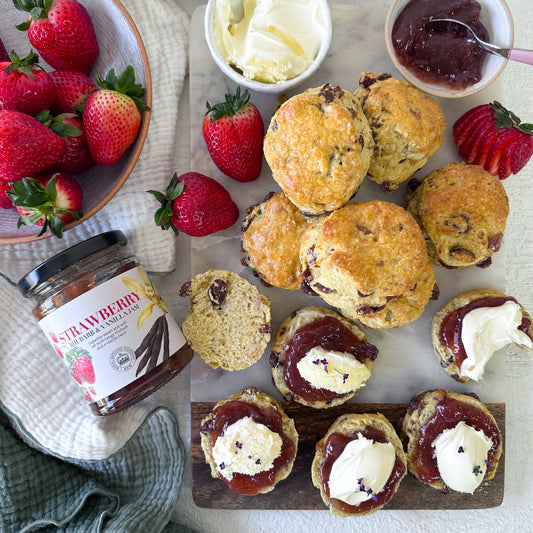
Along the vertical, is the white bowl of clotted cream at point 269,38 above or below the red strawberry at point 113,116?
above

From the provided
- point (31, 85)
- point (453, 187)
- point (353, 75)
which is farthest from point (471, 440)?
point (31, 85)

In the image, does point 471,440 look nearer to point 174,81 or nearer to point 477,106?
point 477,106

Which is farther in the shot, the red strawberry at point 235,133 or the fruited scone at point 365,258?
the red strawberry at point 235,133

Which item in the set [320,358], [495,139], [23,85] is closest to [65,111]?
[23,85]

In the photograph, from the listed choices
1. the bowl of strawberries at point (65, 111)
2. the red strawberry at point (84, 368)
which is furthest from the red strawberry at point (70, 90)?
the red strawberry at point (84, 368)

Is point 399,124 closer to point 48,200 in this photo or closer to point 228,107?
point 228,107

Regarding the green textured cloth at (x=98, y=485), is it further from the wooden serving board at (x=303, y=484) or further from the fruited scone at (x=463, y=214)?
the fruited scone at (x=463, y=214)

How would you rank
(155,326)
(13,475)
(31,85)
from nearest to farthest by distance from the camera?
(31,85) → (155,326) → (13,475)
